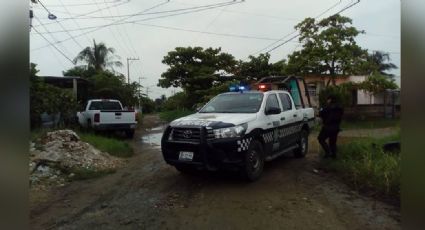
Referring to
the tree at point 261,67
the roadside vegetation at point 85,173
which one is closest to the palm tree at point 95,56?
the tree at point 261,67

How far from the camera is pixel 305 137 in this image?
995cm

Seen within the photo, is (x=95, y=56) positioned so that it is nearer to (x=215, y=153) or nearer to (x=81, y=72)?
(x=81, y=72)

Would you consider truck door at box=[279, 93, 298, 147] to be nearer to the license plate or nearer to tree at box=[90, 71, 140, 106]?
the license plate

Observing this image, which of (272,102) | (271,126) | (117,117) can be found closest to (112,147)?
(117,117)

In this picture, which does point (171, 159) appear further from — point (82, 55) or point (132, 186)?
point (82, 55)

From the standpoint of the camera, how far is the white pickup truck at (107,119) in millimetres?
14695

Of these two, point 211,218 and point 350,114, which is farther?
point 350,114

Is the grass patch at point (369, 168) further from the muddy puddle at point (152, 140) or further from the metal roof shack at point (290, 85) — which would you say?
the muddy puddle at point (152, 140)

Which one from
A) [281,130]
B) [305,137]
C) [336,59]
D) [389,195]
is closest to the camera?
[389,195]

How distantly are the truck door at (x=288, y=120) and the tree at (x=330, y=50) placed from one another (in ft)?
51.0

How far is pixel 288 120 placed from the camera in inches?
340

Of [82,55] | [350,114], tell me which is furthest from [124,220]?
[82,55]

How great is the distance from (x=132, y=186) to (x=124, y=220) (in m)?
1.97

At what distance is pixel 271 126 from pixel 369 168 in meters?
2.02
